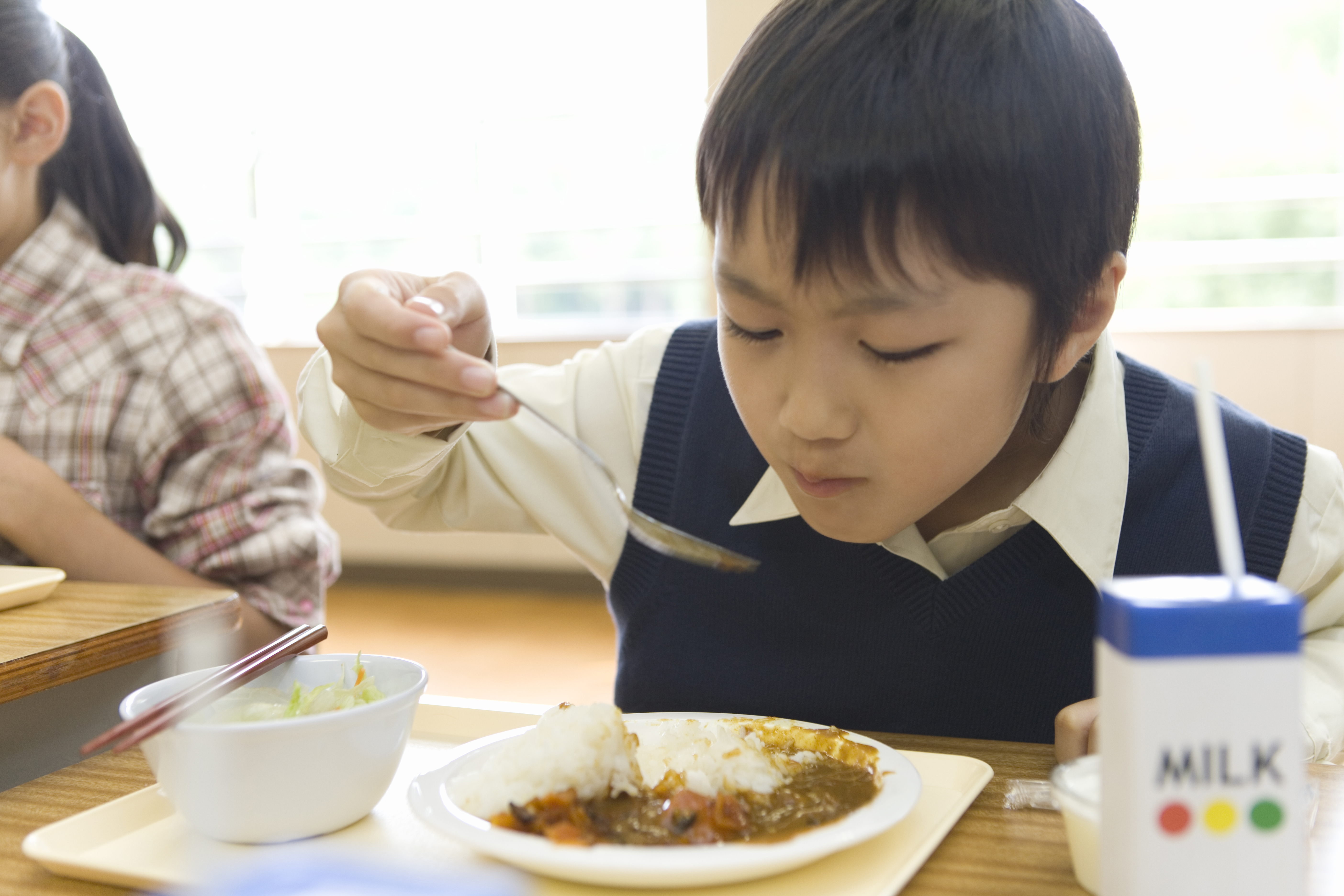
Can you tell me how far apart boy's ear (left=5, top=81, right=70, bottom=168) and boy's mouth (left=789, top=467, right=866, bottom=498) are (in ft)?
4.29

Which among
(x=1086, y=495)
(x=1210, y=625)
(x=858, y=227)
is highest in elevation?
(x=858, y=227)

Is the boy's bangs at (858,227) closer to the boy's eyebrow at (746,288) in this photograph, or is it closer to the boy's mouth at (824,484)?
the boy's eyebrow at (746,288)

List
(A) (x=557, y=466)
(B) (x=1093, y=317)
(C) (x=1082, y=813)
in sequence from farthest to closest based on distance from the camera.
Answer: (A) (x=557, y=466) → (B) (x=1093, y=317) → (C) (x=1082, y=813)

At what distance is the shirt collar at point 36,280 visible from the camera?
5.02 feet

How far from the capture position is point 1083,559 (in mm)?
952

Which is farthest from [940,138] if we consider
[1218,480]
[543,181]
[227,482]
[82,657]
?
[543,181]

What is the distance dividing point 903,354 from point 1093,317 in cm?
22

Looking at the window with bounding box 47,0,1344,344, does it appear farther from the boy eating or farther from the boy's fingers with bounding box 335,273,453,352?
the boy's fingers with bounding box 335,273,453,352

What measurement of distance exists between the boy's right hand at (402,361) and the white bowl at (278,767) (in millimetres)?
218

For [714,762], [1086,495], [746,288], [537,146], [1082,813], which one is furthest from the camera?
[537,146]

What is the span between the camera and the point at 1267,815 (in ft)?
1.37

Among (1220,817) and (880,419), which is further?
(880,419)

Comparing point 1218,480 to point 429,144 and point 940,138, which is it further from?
point 429,144

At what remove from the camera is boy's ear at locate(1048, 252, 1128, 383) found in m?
0.83
